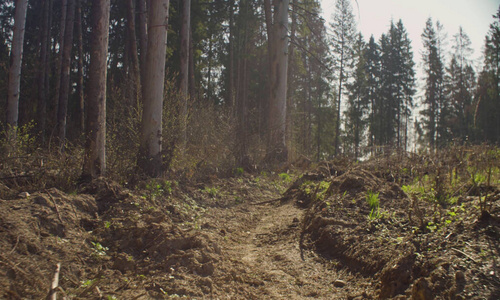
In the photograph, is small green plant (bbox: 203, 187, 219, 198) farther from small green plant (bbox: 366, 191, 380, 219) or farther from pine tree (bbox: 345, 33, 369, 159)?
pine tree (bbox: 345, 33, 369, 159)

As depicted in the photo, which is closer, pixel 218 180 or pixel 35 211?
pixel 35 211

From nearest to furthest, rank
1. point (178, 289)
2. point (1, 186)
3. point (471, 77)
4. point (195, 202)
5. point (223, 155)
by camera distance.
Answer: point (178, 289)
point (1, 186)
point (195, 202)
point (223, 155)
point (471, 77)

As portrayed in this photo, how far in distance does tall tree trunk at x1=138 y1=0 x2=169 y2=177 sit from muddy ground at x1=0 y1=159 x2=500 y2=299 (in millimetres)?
1760

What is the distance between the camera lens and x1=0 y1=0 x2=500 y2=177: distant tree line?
7.59 meters

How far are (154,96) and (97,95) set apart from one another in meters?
1.54

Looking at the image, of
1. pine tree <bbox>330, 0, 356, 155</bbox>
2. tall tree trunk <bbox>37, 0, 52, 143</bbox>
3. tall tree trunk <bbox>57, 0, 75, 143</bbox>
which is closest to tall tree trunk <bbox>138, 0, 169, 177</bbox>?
tall tree trunk <bbox>57, 0, 75, 143</bbox>

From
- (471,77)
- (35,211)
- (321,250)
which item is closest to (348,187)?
(321,250)

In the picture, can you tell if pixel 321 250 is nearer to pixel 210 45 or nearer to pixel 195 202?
pixel 195 202

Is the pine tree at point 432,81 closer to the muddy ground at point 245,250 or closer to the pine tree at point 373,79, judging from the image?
the pine tree at point 373,79

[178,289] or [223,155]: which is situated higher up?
[223,155]

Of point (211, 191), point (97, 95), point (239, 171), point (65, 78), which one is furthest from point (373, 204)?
point (65, 78)

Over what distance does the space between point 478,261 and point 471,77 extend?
41530mm

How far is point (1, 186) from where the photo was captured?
14.1 feet

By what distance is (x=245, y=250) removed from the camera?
14.9 feet
